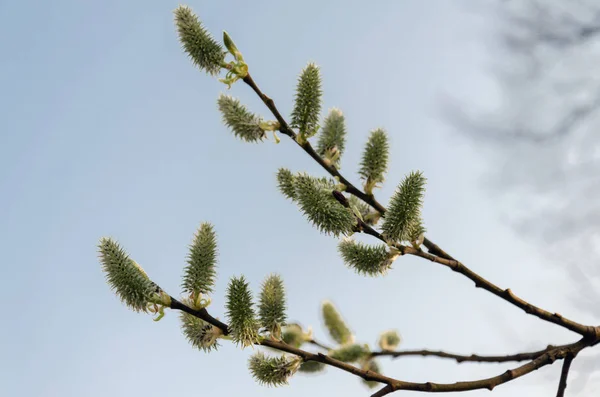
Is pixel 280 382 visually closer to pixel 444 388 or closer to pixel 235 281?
pixel 235 281

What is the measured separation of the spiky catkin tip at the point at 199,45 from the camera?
347 centimetres

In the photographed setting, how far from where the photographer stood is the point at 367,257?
3293mm

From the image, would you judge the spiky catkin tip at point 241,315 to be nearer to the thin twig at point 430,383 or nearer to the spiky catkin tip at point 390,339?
the thin twig at point 430,383

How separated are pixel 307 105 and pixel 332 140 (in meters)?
0.44

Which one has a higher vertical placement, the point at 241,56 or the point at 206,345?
the point at 241,56

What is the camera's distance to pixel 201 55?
137 inches

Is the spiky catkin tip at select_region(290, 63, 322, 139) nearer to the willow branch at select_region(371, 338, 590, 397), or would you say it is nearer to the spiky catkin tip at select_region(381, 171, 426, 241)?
the spiky catkin tip at select_region(381, 171, 426, 241)

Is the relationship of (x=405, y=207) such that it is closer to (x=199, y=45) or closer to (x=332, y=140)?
(x=332, y=140)

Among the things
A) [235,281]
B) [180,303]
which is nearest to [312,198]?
[235,281]

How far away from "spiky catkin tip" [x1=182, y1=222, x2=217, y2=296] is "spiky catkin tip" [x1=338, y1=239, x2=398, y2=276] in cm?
78

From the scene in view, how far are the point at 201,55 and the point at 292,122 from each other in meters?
0.62

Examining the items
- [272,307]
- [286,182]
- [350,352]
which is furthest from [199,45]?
[350,352]

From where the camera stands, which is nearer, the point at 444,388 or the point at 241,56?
the point at 444,388

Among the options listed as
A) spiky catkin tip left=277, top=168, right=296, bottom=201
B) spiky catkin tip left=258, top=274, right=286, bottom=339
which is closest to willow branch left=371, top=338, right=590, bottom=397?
spiky catkin tip left=258, top=274, right=286, bottom=339
